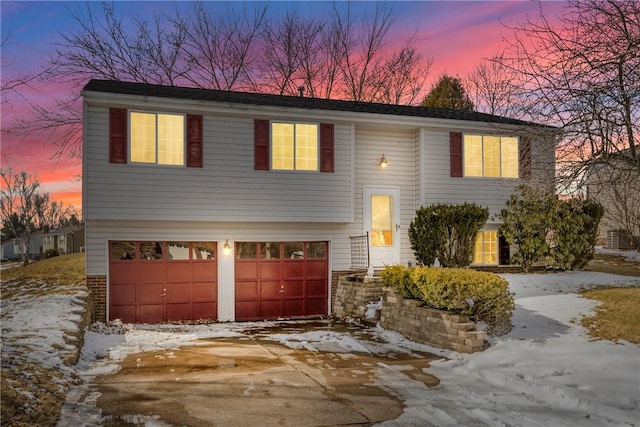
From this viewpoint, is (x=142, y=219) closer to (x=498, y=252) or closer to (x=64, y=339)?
(x=64, y=339)

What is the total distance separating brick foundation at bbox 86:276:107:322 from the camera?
1519 cm

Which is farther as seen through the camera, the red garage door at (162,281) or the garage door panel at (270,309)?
the garage door panel at (270,309)

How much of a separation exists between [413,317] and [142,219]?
8.01 metres

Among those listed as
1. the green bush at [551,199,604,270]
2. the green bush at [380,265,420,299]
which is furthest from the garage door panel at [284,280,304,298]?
the green bush at [551,199,604,270]

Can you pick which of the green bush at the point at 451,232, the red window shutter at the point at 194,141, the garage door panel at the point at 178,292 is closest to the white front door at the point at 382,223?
the green bush at the point at 451,232

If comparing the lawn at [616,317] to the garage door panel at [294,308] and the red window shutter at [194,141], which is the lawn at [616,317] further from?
the red window shutter at [194,141]

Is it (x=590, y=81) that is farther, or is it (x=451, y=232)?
(x=451, y=232)

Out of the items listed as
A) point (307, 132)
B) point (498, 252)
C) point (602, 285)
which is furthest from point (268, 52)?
point (602, 285)

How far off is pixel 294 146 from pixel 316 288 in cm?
465

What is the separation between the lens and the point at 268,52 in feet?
104

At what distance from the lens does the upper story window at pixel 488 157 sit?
1845cm

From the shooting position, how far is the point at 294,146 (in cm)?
1662

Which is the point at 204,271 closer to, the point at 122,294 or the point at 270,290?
the point at 270,290

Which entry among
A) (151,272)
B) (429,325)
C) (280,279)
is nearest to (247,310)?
(280,279)
